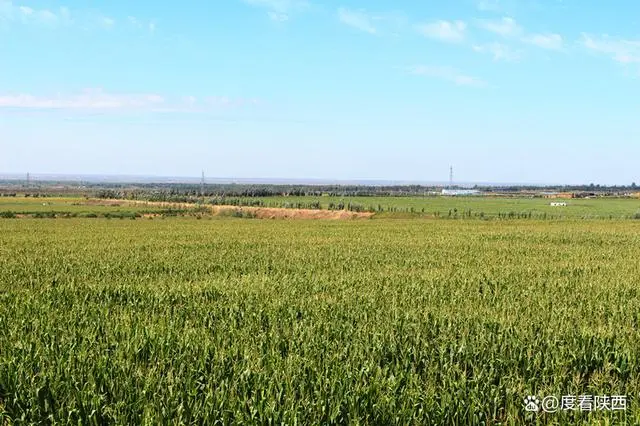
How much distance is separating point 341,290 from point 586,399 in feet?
25.1

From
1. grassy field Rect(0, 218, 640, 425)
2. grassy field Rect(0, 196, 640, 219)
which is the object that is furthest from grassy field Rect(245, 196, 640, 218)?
grassy field Rect(0, 218, 640, 425)

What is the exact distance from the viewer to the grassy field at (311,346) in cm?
550

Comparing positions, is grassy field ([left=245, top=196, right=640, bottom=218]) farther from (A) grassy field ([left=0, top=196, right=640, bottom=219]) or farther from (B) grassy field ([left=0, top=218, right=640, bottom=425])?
(B) grassy field ([left=0, top=218, right=640, bottom=425])

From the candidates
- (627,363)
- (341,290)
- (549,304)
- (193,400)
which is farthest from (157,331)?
→ (549,304)

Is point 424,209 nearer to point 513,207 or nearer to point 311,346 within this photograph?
point 513,207

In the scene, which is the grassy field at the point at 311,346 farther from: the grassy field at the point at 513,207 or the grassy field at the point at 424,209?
the grassy field at the point at 513,207

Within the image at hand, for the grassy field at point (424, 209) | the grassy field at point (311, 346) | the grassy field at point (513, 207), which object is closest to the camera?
the grassy field at point (311, 346)

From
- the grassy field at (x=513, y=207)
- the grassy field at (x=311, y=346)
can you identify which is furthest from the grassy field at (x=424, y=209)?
the grassy field at (x=311, y=346)

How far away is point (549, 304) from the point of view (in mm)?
11719

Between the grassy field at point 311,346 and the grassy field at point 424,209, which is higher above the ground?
the grassy field at point 311,346

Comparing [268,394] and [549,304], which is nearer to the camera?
[268,394]

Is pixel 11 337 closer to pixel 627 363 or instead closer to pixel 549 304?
pixel 627 363

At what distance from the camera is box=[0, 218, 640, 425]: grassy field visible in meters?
5.50

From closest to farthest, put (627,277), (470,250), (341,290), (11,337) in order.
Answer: (11,337) < (341,290) < (627,277) < (470,250)
